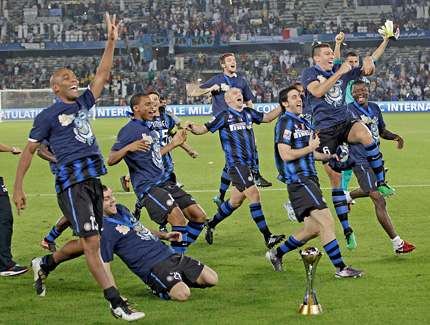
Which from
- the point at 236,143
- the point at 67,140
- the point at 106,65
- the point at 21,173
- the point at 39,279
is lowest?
the point at 39,279

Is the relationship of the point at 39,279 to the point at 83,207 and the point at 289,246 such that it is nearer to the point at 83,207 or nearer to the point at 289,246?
the point at 83,207

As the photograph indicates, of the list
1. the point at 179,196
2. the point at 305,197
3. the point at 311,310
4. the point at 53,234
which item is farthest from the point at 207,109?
the point at 311,310

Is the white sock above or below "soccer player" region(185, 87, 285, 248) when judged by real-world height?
below

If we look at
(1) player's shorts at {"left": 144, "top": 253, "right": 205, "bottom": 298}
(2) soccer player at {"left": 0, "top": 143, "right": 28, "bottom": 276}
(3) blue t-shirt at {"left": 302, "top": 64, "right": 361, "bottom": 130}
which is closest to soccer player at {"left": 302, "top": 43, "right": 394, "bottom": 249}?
(3) blue t-shirt at {"left": 302, "top": 64, "right": 361, "bottom": 130}

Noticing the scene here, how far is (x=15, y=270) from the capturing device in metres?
7.06

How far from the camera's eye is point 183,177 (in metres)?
15.0

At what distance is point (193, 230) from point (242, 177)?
103 centimetres

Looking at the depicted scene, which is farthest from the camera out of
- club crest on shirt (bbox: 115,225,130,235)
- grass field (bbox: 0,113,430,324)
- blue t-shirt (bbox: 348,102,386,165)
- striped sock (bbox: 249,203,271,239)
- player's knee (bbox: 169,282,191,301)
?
blue t-shirt (bbox: 348,102,386,165)

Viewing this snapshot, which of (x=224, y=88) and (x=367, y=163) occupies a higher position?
(x=224, y=88)

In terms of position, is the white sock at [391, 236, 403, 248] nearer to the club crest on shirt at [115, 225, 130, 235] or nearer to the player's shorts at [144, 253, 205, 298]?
the player's shorts at [144, 253, 205, 298]

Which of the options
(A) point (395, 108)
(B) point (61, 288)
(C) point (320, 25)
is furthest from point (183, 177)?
(C) point (320, 25)

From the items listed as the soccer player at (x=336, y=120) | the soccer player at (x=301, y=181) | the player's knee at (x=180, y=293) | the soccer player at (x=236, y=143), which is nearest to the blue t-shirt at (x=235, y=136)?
the soccer player at (x=236, y=143)

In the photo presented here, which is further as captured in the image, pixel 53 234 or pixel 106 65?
pixel 53 234

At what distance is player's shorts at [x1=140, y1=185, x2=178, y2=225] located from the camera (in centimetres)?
715
